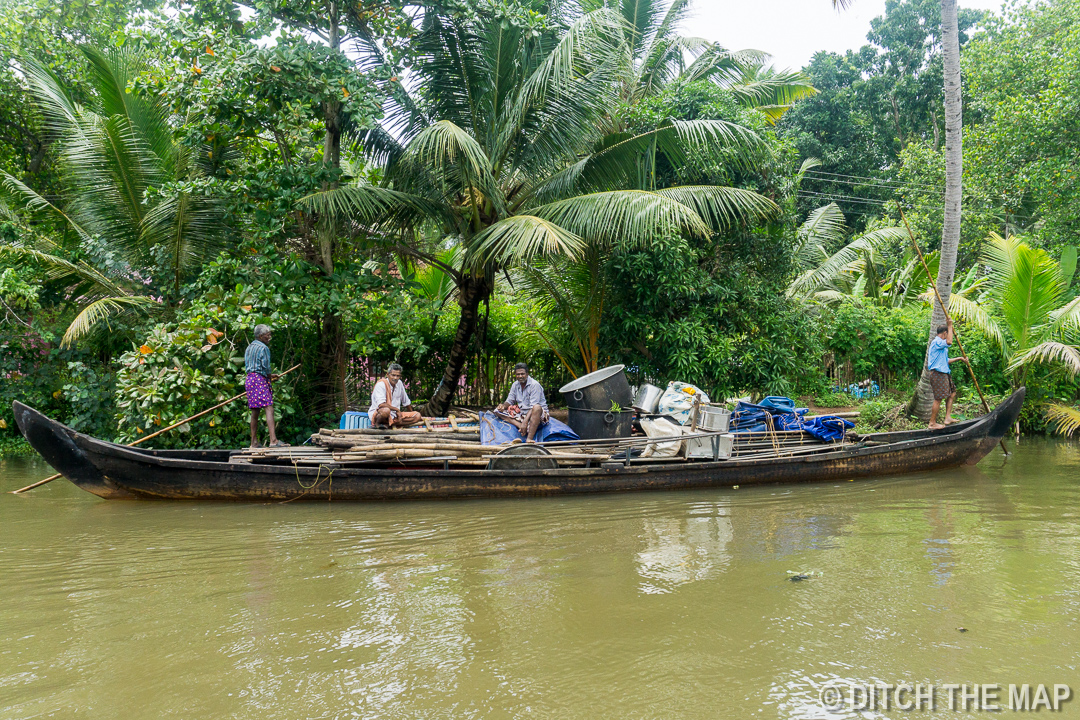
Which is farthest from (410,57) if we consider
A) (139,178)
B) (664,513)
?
(664,513)

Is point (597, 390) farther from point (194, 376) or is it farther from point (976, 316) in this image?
point (976, 316)

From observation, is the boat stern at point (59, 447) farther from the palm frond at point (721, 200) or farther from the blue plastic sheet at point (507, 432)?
the palm frond at point (721, 200)

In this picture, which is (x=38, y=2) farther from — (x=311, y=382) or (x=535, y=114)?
(x=535, y=114)

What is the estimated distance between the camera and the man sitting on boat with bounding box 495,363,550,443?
805cm

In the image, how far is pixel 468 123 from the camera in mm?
10008

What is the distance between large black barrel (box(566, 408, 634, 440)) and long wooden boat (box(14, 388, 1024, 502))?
51cm

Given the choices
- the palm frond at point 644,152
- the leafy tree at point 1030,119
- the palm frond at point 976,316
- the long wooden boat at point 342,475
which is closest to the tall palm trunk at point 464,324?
the palm frond at point 644,152

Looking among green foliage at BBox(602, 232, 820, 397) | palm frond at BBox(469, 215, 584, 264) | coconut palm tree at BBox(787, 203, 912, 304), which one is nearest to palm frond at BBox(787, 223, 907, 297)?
coconut palm tree at BBox(787, 203, 912, 304)

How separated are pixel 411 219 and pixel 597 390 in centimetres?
425

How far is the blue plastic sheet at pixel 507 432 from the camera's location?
8.01m

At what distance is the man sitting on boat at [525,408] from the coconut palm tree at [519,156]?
1653 mm

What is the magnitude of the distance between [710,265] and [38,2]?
1168cm

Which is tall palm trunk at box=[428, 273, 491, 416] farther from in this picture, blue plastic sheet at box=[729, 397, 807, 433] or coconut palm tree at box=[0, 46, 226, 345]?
blue plastic sheet at box=[729, 397, 807, 433]

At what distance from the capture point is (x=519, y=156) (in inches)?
394
